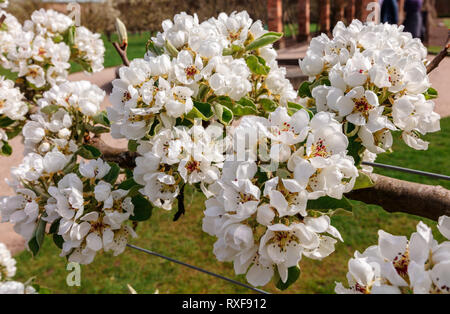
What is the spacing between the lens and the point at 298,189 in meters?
0.77

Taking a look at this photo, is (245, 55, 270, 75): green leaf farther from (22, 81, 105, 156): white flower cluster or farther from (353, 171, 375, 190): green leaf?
(22, 81, 105, 156): white flower cluster

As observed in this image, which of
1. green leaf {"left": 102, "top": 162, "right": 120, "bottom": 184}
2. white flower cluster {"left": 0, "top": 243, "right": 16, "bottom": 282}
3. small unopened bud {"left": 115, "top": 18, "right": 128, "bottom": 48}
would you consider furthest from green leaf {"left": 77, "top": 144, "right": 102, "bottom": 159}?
white flower cluster {"left": 0, "top": 243, "right": 16, "bottom": 282}

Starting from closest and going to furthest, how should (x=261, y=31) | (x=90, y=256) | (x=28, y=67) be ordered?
1. (x=90, y=256)
2. (x=261, y=31)
3. (x=28, y=67)

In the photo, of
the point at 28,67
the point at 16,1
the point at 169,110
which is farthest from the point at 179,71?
the point at 16,1

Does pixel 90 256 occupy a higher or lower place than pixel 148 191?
lower

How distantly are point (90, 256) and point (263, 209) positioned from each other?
62cm

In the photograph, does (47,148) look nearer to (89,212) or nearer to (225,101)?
(89,212)

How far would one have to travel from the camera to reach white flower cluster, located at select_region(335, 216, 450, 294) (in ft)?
2.11

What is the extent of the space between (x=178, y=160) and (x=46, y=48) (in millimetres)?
1582

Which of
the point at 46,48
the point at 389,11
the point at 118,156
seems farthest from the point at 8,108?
the point at 389,11

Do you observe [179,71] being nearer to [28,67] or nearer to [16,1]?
[28,67]

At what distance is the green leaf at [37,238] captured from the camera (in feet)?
3.80

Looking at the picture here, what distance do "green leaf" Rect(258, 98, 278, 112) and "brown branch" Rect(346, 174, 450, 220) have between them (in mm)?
379
